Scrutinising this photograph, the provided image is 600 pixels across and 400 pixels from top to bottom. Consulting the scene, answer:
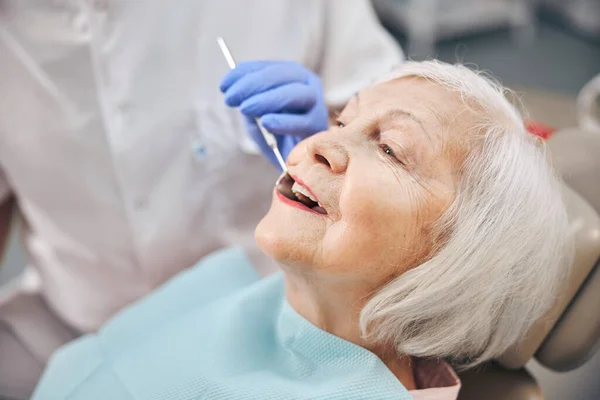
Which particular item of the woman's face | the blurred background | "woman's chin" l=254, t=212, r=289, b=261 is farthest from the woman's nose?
the blurred background

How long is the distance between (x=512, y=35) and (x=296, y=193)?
3466 millimetres

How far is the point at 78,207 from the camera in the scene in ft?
4.06

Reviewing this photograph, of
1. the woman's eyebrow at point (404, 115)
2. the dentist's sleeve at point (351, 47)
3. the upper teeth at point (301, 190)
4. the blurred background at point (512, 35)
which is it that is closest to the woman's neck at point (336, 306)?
the upper teeth at point (301, 190)

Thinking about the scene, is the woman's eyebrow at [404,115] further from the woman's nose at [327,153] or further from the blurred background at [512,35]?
the blurred background at [512,35]

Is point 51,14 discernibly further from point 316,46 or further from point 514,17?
point 514,17

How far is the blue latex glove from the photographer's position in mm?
1034

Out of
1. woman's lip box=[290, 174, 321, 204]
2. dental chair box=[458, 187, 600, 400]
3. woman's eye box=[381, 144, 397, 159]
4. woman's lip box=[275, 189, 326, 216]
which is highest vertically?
woman's eye box=[381, 144, 397, 159]

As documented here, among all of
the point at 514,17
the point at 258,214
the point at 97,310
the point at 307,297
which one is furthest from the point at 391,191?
the point at 514,17

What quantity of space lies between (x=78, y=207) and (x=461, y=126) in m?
0.78

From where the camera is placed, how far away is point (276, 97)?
104 centimetres

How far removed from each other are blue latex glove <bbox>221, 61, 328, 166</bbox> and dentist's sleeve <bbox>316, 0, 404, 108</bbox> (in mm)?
167

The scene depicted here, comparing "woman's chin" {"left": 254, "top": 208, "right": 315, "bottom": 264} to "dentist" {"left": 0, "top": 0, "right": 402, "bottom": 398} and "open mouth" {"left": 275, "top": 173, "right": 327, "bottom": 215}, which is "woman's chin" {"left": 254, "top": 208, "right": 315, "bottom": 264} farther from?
"dentist" {"left": 0, "top": 0, "right": 402, "bottom": 398}

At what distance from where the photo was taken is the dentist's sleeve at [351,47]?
1.29m

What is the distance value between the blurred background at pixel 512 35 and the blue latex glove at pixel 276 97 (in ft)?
7.66
